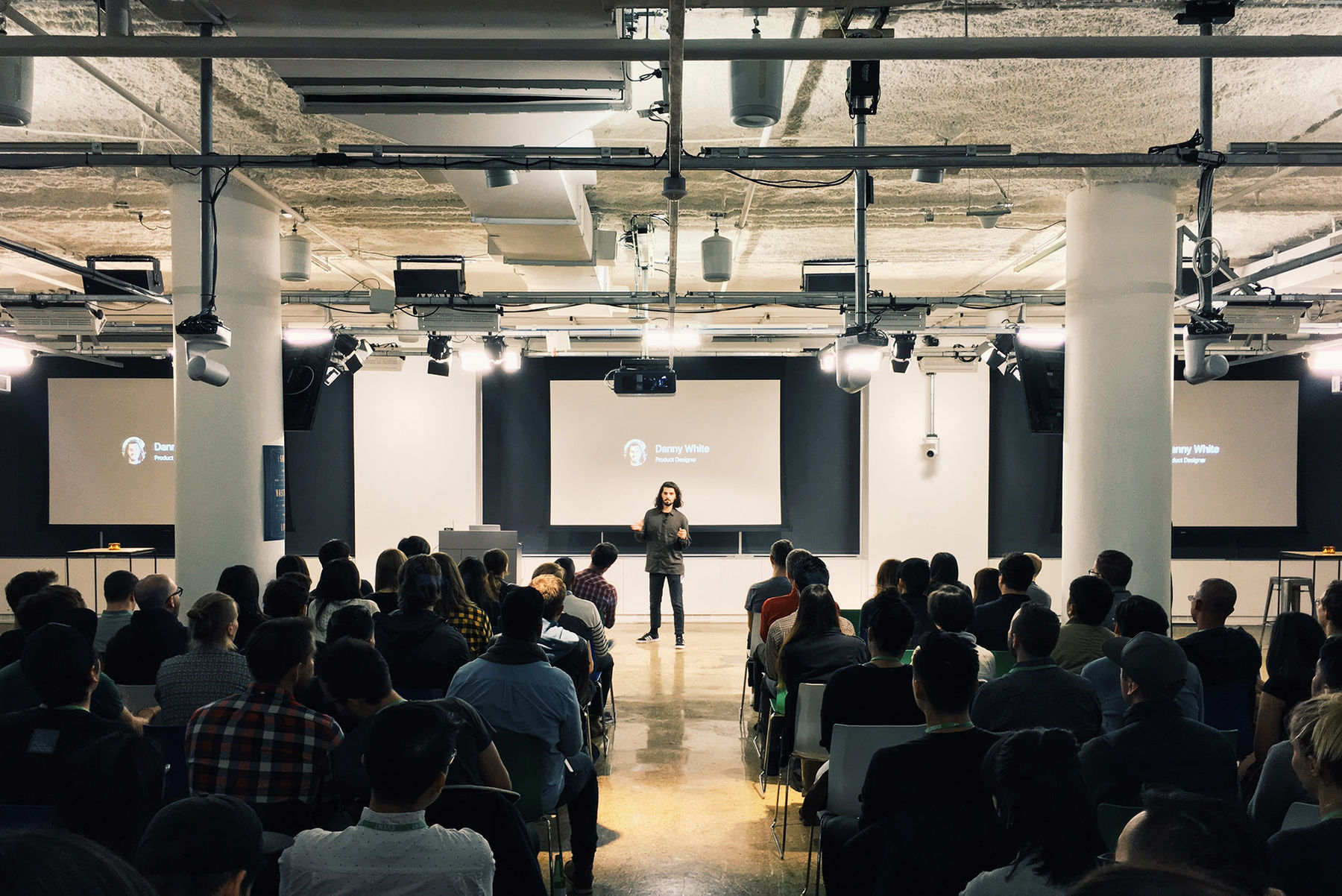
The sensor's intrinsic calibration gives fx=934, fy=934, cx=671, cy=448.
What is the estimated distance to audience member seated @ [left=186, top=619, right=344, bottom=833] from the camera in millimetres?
2561

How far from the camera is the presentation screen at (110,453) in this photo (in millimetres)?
12594

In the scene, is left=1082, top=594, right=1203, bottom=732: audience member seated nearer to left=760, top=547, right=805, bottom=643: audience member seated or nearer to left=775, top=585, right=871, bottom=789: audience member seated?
left=775, top=585, right=871, bottom=789: audience member seated

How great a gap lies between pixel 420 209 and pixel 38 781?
5.33 m

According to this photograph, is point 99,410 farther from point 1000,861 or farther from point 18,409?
point 1000,861

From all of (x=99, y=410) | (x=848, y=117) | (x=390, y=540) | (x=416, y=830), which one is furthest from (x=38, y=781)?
(x=99, y=410)

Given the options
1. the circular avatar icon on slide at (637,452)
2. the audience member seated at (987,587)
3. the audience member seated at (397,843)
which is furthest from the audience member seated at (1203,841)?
the circular avatar icon on slide at (637,452)

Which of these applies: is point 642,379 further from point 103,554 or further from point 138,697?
point 103,554

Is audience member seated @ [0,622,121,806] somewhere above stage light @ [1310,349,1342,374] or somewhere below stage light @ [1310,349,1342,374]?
below

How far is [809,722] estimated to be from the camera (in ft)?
13.5

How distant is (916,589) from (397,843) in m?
4.13

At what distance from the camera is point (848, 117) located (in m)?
5.34

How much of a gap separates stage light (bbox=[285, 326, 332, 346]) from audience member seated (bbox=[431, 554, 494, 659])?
3.15 m

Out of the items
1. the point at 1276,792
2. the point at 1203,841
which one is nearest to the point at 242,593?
the point at 1276,792

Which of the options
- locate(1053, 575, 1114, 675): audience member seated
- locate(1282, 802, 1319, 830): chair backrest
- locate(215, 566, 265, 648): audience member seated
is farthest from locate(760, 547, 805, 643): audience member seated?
locate(1282, 802, 1319, 830): chair backrest
